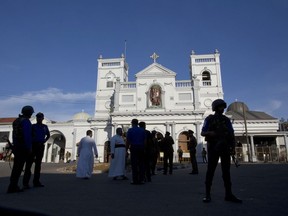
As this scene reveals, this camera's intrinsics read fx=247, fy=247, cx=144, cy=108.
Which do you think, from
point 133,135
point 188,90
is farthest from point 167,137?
point 188,90

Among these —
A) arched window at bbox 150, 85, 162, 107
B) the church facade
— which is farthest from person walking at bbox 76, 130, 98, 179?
arched window at bbox 150, 85, 162, 107

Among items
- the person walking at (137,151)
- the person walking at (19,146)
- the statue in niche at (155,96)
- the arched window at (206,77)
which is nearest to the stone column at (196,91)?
the arched window at (206,77)

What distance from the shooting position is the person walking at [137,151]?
7043mm

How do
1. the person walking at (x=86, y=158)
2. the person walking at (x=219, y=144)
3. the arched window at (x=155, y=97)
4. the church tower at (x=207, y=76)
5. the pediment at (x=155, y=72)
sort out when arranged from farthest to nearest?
1. the church tower at (x=207, y=76)
2. the pediment at (x=155, y=72)
3. the arched window at (x=155, y=97)
4. the person walking at (x=86, y=158)
5. the person walking at (x=219, y=144)

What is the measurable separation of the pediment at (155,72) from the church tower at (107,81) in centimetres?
426

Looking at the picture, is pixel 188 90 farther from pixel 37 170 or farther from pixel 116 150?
pixel 37 170

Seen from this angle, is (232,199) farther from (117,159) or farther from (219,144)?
(117,159)

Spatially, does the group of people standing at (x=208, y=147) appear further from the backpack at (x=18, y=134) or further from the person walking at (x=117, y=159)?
the backpack at (x=18, y=134)

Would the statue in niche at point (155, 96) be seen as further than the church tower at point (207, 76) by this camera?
No

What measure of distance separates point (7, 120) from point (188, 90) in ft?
113

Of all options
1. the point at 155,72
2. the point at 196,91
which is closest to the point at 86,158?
the point at 196,91

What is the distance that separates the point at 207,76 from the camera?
127 feet

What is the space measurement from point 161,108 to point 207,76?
999 cm

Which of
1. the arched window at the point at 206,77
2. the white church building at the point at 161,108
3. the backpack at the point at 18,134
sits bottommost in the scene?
the backpack at the point at 18,134
